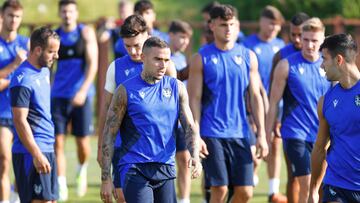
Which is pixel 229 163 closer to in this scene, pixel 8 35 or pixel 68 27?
pixel 8 35

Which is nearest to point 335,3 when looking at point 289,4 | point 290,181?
point 289,4

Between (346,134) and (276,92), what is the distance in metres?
Result: 2.99

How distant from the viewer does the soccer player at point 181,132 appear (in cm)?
1248

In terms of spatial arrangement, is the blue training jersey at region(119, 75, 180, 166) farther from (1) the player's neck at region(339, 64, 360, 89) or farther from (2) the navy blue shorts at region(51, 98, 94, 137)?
(2) the navy blue shorts at region(51, 98, 94, 137)

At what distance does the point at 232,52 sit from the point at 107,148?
269 cm

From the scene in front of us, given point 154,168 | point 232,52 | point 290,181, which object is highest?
point 232,52

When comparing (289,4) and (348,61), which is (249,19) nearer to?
(289,4)

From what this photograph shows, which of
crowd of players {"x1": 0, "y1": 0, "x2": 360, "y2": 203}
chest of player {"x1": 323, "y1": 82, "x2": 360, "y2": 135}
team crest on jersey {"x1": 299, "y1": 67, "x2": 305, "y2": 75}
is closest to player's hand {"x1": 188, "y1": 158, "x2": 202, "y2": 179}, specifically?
crowd of players {"x1": 0, "y1": 0, "x2": 360, "y2": 203}

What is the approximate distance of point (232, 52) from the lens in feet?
36.3

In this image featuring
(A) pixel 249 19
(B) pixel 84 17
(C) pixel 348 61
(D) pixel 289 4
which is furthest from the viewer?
(B) pixel 84 17

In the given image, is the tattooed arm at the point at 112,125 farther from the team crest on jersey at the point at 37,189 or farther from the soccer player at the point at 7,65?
the soccer player at the point at 7,65

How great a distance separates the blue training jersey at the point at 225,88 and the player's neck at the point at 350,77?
269cm

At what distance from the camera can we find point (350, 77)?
8406 millimetres

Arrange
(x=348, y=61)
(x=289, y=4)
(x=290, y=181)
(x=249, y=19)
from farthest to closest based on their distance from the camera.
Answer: (x=249, y=19) < (x=289, y=4) < (x=290, y=181) < (x=348, y=61)
